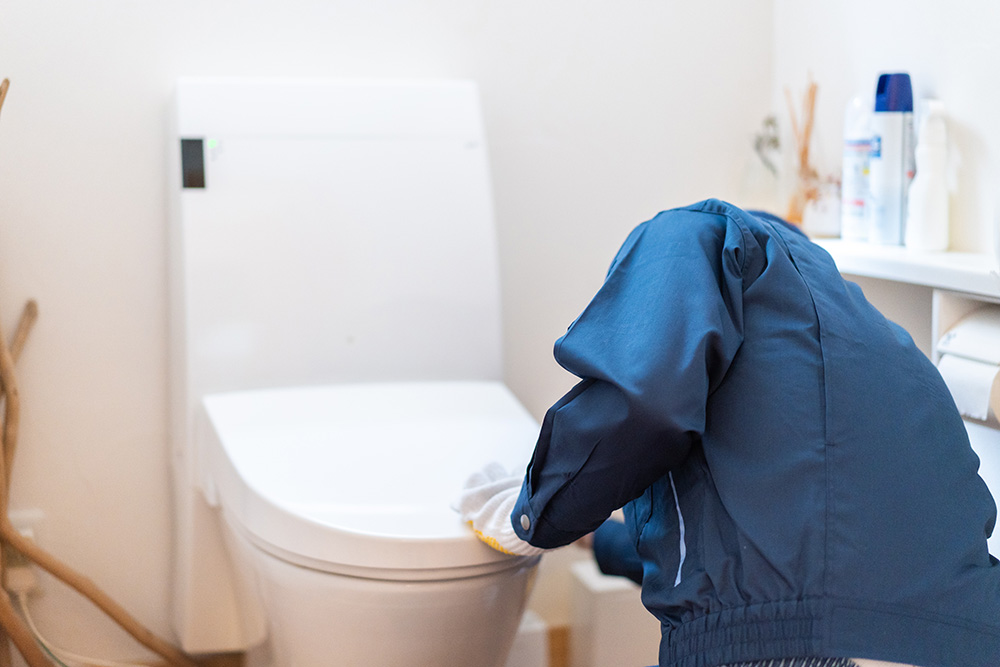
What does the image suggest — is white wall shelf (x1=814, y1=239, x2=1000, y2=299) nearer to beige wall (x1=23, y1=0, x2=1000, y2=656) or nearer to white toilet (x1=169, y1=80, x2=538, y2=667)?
beige wall (x1=23, y1=0, x2=1000, y2=656)

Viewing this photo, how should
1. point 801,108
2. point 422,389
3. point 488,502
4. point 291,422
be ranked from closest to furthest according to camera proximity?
point 488,502
point 291,422
point 422,389
point 801,108

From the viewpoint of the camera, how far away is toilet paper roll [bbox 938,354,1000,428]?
0.92 meters

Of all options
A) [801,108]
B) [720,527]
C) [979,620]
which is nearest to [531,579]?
[720,527]

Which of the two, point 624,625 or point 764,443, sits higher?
point 764,443

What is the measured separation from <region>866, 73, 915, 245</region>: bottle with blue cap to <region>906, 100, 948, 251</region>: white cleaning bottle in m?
0.04

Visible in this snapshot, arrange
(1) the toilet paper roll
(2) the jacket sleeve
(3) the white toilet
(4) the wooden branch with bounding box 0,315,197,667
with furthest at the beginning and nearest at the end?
(4) the wooden branch with bounding box 0,315,197,667 < (3) the white toilet < (1) the toilet paper roll < (2) the jacket sleeve

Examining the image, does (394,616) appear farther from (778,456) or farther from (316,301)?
(316,301)

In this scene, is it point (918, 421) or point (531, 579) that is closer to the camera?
point (918, 421)

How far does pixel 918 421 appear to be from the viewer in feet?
2.14

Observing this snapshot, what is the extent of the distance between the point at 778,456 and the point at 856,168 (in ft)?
2.41

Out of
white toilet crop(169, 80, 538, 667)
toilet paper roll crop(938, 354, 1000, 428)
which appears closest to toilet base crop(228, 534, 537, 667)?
white toilet crop(169, 80, 538, 667)

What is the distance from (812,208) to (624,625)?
672mm

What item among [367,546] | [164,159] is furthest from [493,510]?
[164,159]

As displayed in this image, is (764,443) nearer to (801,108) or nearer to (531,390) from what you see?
(531,390)
